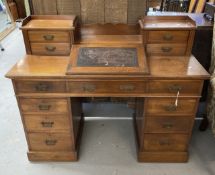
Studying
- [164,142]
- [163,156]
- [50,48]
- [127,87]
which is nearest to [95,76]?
[127,87]

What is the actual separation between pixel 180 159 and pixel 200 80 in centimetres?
69

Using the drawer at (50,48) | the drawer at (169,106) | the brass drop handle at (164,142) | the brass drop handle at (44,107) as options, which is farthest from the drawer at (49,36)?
the brass drop handle at (164,142)

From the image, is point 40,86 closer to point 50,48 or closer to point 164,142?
point 50,48

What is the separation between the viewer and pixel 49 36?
152 centimetres

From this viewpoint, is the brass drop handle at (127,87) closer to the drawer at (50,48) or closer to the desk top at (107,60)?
the desk top at (107,60)

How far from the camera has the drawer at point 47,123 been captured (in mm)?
1511

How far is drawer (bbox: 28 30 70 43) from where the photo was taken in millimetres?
1516

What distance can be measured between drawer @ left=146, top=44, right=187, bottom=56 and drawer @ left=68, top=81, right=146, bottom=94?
34 centimetres

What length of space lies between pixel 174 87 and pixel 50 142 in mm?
971

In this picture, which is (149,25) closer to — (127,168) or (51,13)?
(51,13)

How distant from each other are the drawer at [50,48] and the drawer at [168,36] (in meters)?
0.60

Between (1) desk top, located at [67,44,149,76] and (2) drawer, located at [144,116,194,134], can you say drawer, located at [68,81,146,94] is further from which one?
(2) drawer, located at [144,116,194,134]

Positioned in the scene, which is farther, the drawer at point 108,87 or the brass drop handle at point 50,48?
the brass drop handle at point 50,48

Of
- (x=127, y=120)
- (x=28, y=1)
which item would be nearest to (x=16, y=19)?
(x=28, y=1)
